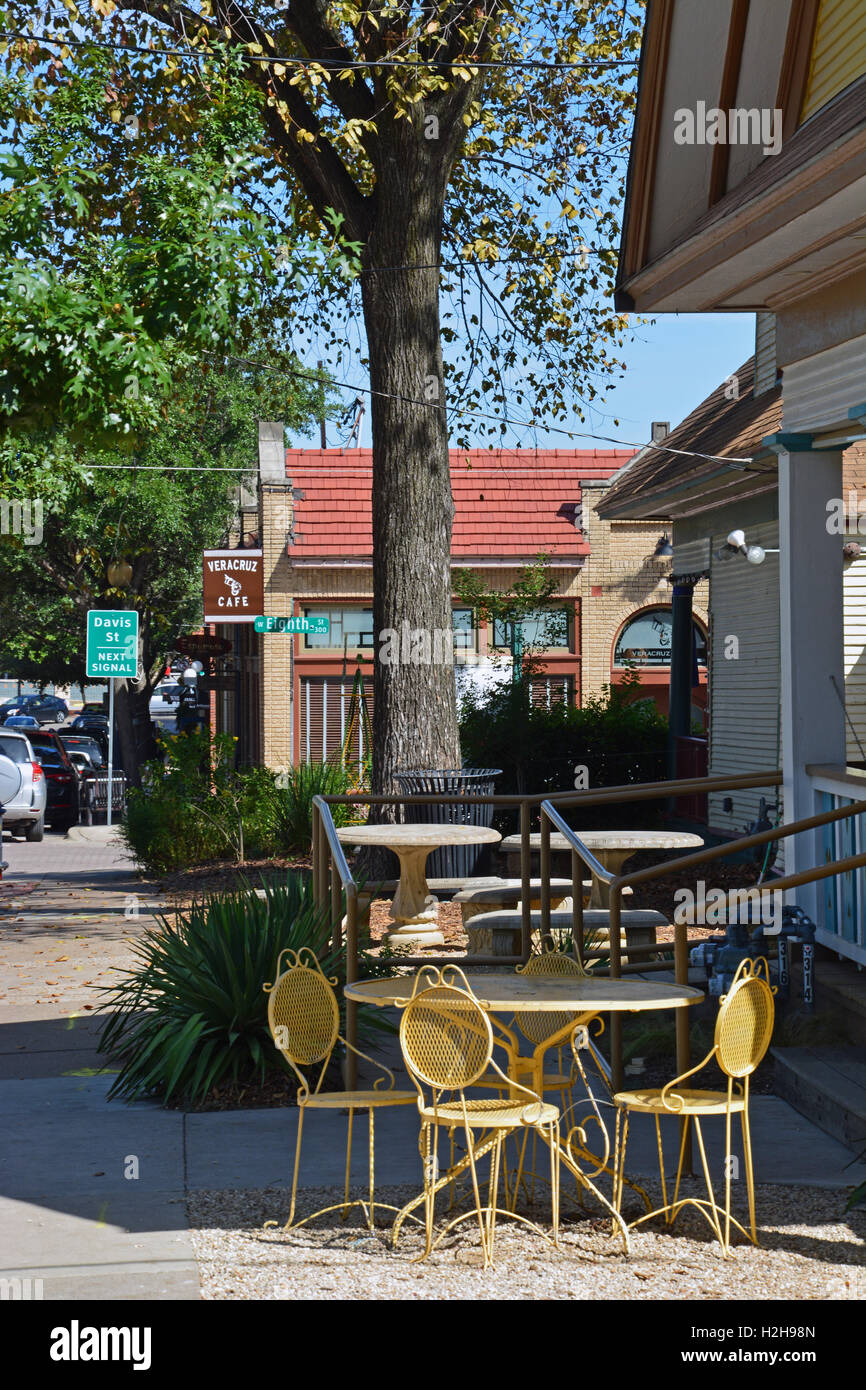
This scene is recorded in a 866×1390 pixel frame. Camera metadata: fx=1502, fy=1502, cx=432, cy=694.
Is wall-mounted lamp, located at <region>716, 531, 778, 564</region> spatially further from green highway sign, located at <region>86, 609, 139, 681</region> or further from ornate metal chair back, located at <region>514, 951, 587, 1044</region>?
green highway sign, located at <region>86, 609, 139, 681</region>

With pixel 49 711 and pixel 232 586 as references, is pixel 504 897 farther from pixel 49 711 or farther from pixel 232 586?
pixel 49 711

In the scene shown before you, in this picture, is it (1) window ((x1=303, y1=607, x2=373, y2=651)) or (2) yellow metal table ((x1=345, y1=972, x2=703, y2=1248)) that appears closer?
(2) yellow metal table ((x1=345, y1=972, x2=703, y2=1248))

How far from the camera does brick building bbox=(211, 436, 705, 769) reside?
28.9 metres

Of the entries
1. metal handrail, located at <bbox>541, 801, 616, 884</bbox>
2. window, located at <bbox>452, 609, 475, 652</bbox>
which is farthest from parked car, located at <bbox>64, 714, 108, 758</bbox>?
metal handrail, located at <bbox>541, 801, 616, 884</bbox>

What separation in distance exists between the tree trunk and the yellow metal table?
7.71m

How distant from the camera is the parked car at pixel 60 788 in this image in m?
30.6

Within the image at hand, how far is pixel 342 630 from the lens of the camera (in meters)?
29.3

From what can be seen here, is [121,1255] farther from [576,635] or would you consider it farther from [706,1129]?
[576,635]

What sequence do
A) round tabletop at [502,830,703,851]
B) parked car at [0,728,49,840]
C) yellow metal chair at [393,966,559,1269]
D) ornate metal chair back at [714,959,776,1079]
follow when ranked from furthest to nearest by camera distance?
parked car at [0,728,49,840], round tabletop at [502,830,703,851], ornate metal chair back at [714,959,776,1079], yellow metal chair at [393,966,559,1269]

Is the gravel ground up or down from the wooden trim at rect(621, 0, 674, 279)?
down

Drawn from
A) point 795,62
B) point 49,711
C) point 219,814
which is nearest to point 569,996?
point 795,62

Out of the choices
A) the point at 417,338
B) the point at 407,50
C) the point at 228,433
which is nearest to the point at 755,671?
the point at 417,338

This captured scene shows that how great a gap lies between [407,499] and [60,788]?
18947mm

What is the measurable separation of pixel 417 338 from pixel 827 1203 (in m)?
9.87
